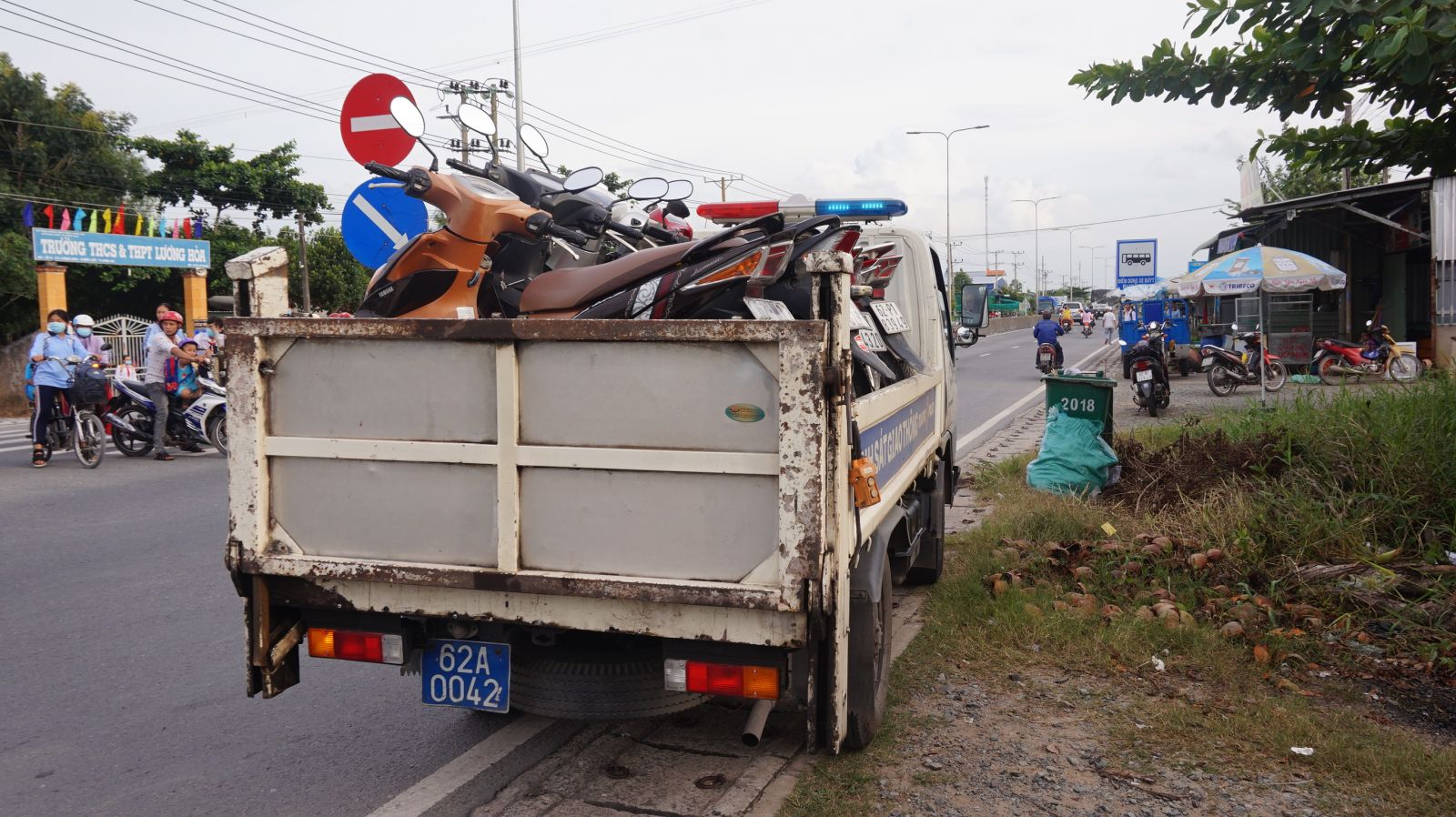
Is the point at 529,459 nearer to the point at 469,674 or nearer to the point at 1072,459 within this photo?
the point at 469,674

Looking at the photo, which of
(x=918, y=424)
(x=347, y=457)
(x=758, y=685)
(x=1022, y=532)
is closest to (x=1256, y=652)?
(x=918, y=424)

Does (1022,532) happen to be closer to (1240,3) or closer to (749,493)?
Answer: (1240,3)

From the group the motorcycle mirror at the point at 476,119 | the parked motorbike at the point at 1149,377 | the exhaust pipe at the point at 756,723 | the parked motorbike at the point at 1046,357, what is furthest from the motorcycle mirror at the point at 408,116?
the parked motorbike at the point at 1046,357

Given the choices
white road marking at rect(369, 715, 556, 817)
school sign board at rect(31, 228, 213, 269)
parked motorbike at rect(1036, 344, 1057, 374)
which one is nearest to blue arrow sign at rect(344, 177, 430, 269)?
white road marking at rect(369, 715, 556, 817)

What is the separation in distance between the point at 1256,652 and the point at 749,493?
9.47ft

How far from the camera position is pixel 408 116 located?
5.24 m

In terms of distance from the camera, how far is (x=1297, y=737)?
3820 millimetres

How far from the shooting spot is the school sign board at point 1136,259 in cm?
3700

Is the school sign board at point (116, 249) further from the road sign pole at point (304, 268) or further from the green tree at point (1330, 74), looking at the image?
the green tree at point (1330, 74)

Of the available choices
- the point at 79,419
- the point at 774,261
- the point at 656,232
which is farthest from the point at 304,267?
the point at 774,261

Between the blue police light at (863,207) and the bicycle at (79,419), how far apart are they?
9.17 meters

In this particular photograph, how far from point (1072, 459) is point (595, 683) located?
5.67m

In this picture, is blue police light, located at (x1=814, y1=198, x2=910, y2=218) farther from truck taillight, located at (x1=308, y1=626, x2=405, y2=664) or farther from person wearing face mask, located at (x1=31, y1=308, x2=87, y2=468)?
person wearing face mask, located at (x1=31, y1=308, x2=87, y2=468)

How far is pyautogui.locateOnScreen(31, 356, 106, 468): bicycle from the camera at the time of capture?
11.2 meters
